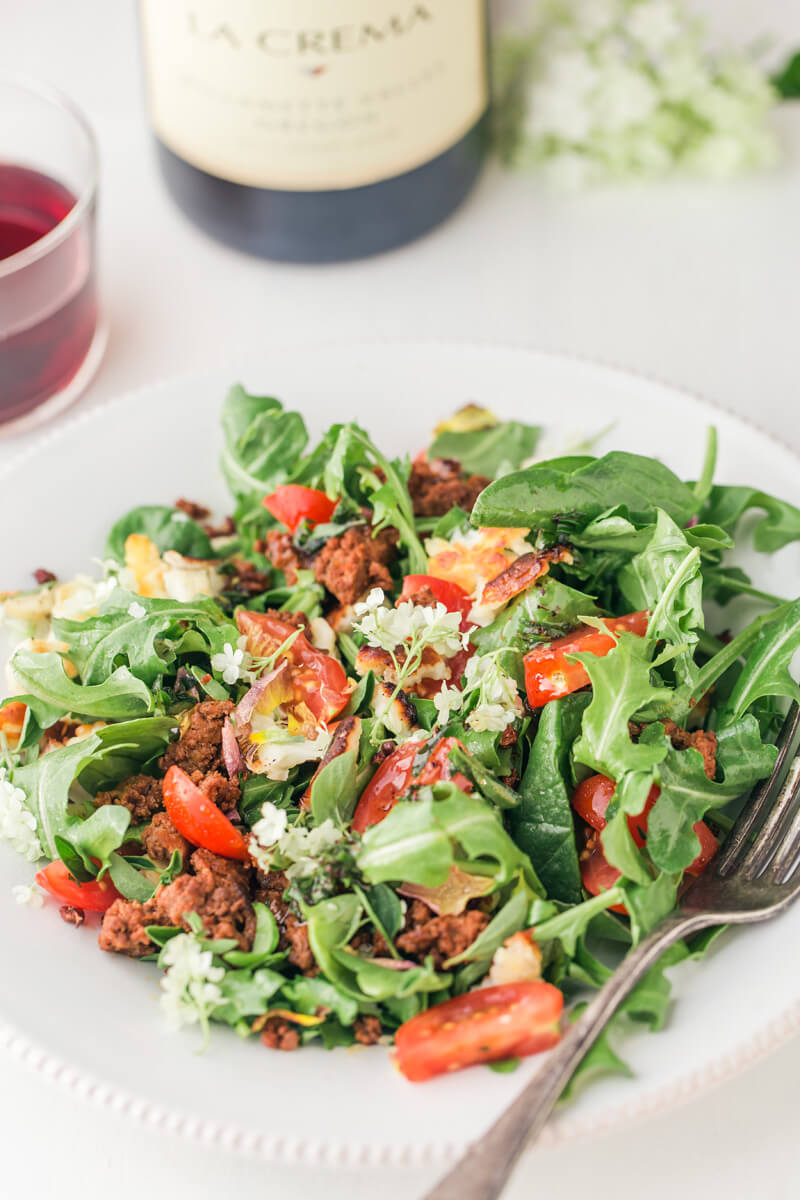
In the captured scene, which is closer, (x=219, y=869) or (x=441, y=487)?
(x=219, y=869)

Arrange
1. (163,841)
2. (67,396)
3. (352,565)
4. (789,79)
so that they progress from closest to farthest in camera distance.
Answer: (163,841) → (352,565) → (67,396) → (789,79)

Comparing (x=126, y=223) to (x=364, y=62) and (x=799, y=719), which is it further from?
(x=799, y=719)

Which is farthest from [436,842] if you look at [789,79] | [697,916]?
[789,79]

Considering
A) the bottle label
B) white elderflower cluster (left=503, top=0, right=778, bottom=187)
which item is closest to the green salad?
the bottle label

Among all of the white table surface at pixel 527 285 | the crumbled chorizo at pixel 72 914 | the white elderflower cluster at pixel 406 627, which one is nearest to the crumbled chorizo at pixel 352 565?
Answer: the white elderflower cluster at pixel 406 627

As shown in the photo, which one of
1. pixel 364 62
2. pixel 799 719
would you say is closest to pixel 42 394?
pixel 364 62

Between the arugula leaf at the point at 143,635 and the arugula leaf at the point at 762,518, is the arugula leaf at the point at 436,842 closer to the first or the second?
the arugula leaf at the point at 143,635

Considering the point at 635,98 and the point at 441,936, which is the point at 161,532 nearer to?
the point at 441,936
